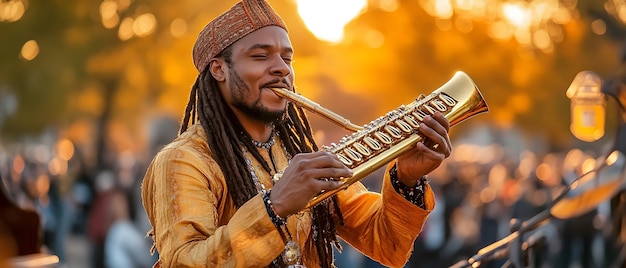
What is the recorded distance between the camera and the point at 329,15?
1698 cm

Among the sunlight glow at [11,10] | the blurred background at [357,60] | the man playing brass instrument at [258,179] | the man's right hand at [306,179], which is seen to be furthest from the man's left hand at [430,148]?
the sunlight glow at [11,10]

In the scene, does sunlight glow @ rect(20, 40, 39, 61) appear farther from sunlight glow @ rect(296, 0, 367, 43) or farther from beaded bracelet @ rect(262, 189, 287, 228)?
beaded bracelet @ rect(262, 189, 287, 228)

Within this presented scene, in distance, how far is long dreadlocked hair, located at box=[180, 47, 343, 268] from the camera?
3773 millimetres

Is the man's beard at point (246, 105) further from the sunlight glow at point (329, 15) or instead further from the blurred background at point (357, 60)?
the blurred background at point (357, 60)

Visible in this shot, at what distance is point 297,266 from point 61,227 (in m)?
14.6

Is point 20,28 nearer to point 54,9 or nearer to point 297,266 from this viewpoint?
point 54,9

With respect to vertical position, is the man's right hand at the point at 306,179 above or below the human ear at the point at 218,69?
below

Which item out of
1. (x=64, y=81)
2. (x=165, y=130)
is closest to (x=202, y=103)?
(x=64, y=81)

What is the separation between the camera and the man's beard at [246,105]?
383cm

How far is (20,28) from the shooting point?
22.5 meters

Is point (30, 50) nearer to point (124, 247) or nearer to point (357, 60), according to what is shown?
point (357, 60)

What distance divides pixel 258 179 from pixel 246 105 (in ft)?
0.80

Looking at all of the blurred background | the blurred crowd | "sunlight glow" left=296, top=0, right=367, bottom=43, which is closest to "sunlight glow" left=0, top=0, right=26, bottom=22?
the blurred background

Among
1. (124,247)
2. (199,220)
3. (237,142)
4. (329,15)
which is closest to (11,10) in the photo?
(329,15)
